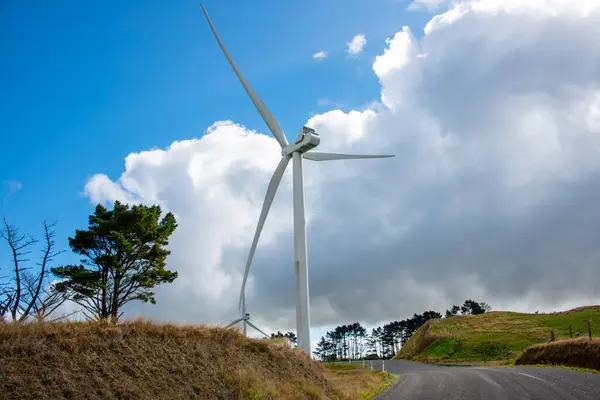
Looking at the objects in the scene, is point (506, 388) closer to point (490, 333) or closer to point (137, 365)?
point (137, 365)

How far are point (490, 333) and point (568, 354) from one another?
49242mm

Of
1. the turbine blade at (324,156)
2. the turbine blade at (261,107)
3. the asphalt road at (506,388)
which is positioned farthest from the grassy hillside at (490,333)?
the turbine blade at (261,107)

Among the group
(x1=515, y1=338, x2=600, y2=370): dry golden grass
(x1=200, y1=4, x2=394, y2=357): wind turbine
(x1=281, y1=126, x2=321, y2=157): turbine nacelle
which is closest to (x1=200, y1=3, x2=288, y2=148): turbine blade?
(x1=200, y1=4, x2=394, y2=357): wind turbine

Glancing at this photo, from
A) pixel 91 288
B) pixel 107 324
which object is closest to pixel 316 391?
pixel 107 324

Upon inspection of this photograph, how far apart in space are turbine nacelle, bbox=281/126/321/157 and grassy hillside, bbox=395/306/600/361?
46.7 m

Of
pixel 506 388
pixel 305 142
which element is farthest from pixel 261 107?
pixel 506 388

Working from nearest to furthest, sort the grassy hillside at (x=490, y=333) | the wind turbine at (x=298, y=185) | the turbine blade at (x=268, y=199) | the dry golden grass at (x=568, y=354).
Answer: the wind turbine at (x=298, y=185) < the dry golden grass at (x=568, y=354) < the turbine blade at (x=268, y=199) < the grassy hillside at (x=490, y=333)

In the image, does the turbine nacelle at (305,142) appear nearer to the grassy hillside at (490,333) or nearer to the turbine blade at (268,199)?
the turbine blade at (268,199)

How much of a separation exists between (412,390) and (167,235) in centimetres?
3162

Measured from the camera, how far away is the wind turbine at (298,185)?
87.3 feet

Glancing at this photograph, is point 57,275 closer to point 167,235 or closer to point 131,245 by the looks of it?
point 131,245

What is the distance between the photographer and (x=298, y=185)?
3017 cm

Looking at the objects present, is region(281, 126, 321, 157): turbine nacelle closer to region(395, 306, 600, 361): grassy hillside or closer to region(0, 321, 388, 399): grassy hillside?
region(0, 321, 388, 399): grassy hillside

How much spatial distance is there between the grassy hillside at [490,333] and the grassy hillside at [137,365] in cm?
5547
